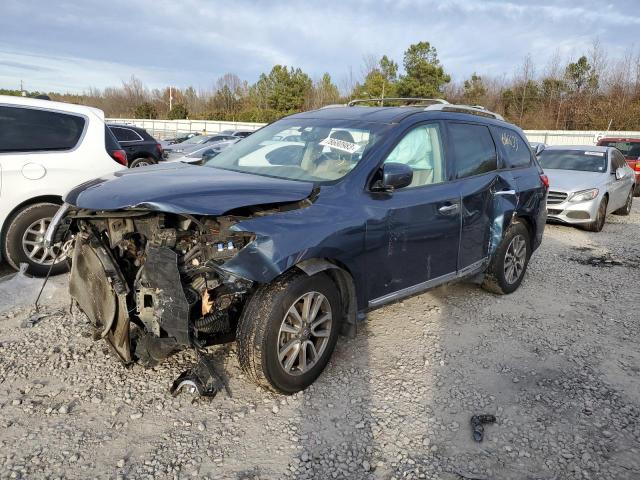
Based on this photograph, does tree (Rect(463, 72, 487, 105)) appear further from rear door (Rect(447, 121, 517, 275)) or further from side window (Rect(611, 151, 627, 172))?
rear door (Rect(447, 121, 517, 275))

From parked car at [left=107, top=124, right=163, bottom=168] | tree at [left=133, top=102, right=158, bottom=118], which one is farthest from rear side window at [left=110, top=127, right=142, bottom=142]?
tree at [left=133, top=102, right=158, bottom=118]

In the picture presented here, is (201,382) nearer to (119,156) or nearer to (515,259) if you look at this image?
(515,259)

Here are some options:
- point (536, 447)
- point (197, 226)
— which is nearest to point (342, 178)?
point (197, 226)

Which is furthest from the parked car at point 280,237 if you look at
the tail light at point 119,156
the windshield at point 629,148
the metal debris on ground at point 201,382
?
the windshield at point 629,148

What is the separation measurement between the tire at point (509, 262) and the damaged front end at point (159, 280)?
2.95 m

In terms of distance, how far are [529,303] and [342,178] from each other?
9.69 ft

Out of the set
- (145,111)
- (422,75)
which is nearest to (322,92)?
(422,75)

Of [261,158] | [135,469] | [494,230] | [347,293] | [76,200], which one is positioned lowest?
[135,469]

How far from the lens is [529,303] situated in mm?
5121

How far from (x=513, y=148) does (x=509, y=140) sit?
0.10m

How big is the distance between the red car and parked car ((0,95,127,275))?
49.4 feet

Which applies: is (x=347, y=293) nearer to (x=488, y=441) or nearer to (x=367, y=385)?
(x=367, y=385)

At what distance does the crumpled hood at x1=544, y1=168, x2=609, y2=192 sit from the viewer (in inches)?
355

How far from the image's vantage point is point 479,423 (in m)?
2.99
